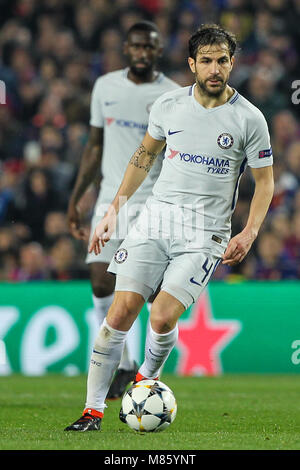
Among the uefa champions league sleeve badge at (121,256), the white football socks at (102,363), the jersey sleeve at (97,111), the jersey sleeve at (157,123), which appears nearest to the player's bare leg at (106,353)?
the white football socks at (102,363)

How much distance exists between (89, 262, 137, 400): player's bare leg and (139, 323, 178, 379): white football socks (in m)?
1.60

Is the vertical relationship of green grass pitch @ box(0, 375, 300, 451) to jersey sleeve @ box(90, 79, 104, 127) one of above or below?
below

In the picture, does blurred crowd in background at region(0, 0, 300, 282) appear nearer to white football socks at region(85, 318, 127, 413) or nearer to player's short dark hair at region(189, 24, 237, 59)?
player's short dark hair at region(189, 24, 237, 59)

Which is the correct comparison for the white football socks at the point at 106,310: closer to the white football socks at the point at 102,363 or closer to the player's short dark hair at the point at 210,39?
the white football socks at the point at 102,363

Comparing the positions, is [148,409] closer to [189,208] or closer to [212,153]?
[189,208]

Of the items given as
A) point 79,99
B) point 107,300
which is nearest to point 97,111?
point 107,300

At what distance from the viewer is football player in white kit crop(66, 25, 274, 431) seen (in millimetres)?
5531

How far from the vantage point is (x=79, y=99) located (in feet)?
46.1

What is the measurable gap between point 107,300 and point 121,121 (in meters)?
1.41

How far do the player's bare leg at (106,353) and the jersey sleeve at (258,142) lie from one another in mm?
→ 1048

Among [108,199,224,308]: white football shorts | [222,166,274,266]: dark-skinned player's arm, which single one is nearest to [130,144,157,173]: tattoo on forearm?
[108,199,224,308]: white football shorts

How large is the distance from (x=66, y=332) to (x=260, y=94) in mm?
4581

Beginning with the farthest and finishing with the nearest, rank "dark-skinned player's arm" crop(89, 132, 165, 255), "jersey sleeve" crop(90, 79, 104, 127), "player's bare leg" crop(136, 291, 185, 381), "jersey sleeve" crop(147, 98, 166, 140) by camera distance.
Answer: "jersey sleeve" crop(90, 79, 104, 127), "jersey sleeve" crop(147, 98, 166, 140), "dark-skinned player's arm" crop(89, 132, 165, 255), "player's bare leg" crop(136, 291, 185, 381)
